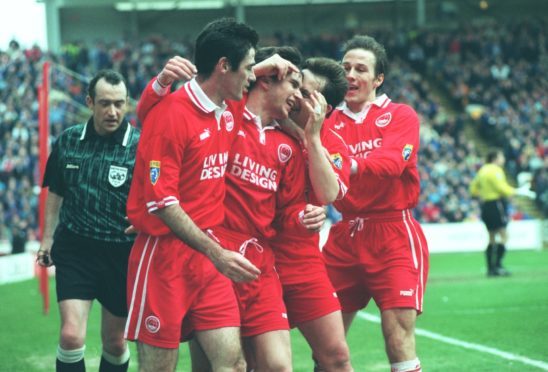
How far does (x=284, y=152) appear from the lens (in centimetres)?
575

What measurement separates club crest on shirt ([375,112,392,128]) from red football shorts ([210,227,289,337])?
163 centimetres

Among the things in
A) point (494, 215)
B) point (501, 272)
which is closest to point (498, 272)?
point (501, 272)

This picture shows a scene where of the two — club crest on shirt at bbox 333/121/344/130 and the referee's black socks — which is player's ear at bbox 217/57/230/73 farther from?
the referee's black socks

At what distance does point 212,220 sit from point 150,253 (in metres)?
0.38

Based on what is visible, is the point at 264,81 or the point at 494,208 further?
the point at 494,208

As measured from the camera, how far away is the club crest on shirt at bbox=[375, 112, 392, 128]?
6801 mm

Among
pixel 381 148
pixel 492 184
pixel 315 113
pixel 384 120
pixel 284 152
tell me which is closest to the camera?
pixel 315 113

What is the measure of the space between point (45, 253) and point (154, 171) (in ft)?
8.82

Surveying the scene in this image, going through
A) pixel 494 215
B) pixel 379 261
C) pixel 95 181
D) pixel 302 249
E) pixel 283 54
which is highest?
pixel 283 54

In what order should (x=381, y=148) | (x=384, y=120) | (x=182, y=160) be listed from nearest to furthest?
(x=182, y=160), (x=381, y=148), (x=384, y=120)

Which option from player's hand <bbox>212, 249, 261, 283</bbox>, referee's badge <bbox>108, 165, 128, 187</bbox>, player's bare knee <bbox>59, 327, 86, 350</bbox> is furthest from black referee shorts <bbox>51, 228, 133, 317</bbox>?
player's hand <bbox>212, 249, 261, 283</bbox>

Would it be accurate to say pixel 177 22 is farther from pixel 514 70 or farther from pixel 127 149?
pixel 127 149

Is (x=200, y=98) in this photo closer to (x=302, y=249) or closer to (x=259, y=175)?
(x=259, y=175)

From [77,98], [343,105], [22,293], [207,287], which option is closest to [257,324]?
[207,287]
